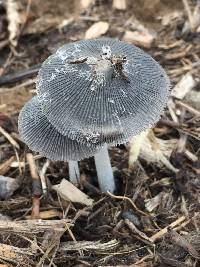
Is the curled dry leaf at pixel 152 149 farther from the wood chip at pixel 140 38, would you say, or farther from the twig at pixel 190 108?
the wood chip at pixel 140 38

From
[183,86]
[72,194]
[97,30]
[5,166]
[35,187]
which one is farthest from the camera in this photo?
[97,30]

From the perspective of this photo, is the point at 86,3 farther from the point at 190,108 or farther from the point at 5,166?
the point at 5,166

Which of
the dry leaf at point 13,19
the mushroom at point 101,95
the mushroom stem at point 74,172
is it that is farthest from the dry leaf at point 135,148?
the dry leaf at point 13,19

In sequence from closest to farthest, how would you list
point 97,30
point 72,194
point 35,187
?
point 72,194 < point 35,187 < point 97,30

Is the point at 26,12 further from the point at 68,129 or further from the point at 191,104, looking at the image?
the point at 68,129

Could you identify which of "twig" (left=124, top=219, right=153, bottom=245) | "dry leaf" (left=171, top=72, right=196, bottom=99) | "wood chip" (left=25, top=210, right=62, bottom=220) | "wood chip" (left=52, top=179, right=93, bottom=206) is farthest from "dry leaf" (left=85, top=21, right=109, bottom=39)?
"twig" (left=124, top=219, right=153, bottom=245)

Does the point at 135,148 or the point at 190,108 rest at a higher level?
the point at 190,108

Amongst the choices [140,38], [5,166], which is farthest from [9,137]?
[140,38]
